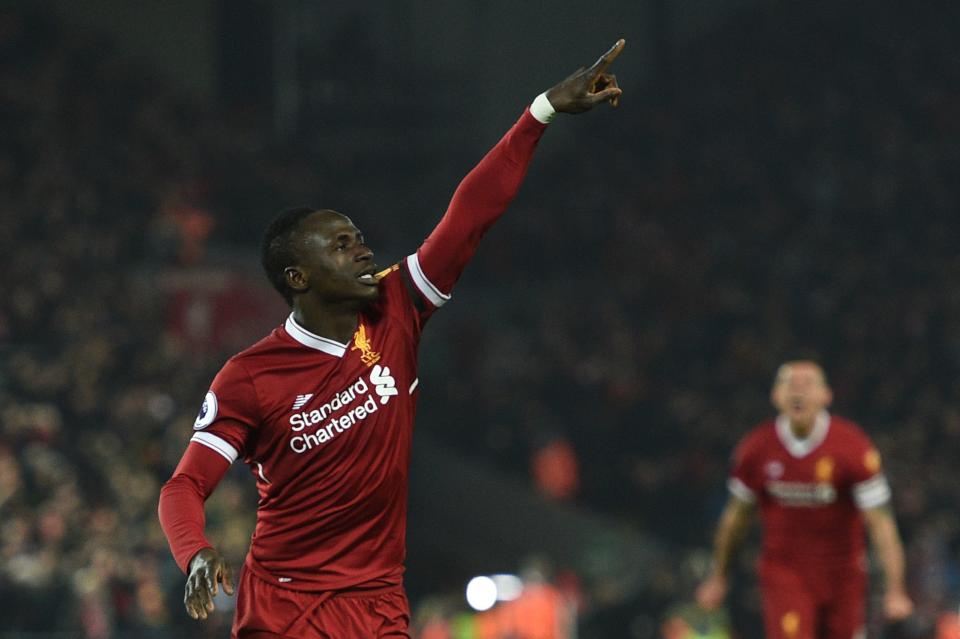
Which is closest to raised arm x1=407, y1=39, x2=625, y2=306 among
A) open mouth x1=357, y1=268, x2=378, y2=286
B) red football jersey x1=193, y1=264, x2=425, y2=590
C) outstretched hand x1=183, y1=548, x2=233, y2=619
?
open mouth x1=357, y1=268, x2=378, y2=286

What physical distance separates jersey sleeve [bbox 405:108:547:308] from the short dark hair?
0.35 metres

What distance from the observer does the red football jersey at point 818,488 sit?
7.23m

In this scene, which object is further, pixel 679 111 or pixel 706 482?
pixel 679 111

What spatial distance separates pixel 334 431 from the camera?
163 inches

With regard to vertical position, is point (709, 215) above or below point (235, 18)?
below

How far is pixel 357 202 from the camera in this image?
22328 millimetres

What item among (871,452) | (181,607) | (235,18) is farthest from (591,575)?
(235,18)

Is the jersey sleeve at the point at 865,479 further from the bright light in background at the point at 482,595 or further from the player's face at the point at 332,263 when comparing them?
the bright light in background at the point at 482,595

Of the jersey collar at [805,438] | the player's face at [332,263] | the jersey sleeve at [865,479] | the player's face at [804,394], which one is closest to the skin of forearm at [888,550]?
the jersey sleeve at [865,479]

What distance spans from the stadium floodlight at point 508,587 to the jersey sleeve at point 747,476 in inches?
240

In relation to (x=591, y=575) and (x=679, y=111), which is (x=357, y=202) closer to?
(x=679, y=111)

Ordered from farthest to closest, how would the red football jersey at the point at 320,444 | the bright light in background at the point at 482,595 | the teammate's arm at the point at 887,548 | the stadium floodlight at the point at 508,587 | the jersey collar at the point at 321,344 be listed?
the stadium floodlight at the point at 508,587 < the bright light in background at the point at 482,595 < the teammate's arm at the point at 887,548 < the jersey collar at the point at 321,344 < the red football jersey at the point at 320,444

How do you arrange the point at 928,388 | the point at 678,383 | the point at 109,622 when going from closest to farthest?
the point at 109,622, the point at 928,388, the point at 678,383

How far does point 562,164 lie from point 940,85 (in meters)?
5.83
